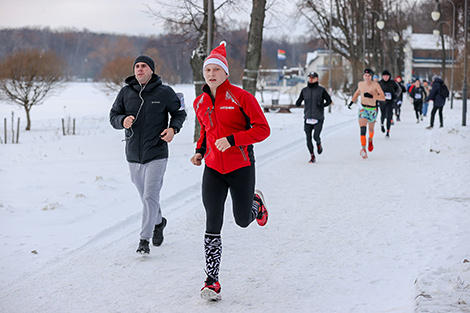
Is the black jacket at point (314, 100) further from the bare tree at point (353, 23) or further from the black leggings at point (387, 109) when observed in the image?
the bare tree at point (353, 23)

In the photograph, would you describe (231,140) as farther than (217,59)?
No

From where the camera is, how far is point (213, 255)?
484 cm

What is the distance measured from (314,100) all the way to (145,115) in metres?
7.35

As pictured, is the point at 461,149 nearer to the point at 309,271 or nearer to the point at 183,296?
the point at 309,271

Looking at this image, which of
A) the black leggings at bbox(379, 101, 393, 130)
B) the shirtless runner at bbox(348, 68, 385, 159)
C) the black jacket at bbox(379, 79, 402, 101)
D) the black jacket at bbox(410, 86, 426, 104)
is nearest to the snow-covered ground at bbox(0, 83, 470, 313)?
the shirtless runner at bbox(348, 68, 385, 159)

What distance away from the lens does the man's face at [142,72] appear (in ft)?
19.6

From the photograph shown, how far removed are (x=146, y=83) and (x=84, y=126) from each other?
96.9 ft

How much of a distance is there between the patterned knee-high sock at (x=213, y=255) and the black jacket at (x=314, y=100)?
8.23m

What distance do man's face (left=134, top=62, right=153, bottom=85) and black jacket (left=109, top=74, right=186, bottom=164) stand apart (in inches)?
2.4

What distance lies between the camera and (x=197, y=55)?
17.3 meters

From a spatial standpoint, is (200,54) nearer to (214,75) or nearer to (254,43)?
(254,43)

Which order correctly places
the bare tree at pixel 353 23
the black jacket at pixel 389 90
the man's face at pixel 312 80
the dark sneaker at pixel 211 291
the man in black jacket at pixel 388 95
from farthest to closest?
the bare tree at pixel 353 23
the black jacket at pixel 389 90
the man in black jacket at pixel 388 95
the man's face at pixel 312 80
the dark sneaker at pixel 211 291

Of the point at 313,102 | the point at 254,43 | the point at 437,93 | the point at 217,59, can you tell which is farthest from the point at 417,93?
the point at 217,59

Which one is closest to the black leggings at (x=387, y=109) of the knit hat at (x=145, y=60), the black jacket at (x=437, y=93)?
the black jacket at (x=437, y=93)
